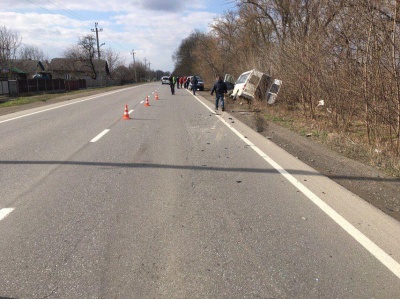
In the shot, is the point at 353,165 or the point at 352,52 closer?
the point at 353,165

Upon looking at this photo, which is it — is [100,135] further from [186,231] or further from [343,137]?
[186,231]

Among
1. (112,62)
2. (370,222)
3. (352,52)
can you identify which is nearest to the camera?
(370,222)

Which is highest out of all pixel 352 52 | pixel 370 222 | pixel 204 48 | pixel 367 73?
pixel 204 48

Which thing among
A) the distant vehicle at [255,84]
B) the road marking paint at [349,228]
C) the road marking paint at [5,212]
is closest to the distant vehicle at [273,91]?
the distant vehicle at [255,84]

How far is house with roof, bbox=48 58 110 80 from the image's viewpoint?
89806 mm

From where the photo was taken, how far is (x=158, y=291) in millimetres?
2951

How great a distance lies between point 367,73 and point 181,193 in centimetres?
630

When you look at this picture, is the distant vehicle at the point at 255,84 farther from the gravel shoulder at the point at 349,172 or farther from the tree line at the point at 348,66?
the gravel shoulder at the point at 349,172

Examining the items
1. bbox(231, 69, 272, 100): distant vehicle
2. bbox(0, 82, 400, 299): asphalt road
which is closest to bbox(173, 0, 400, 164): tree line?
bbox(231, 69, 272, 100): distant vehicle

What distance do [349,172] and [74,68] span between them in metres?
91.8

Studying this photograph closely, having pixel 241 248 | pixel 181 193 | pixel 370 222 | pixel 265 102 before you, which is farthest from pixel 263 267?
pixel 265 102

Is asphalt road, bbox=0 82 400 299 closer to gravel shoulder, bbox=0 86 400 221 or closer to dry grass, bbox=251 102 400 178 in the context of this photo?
gravel shoulder, bbox=0 86 400 221

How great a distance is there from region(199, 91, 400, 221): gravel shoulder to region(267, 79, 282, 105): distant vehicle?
8.26 metres

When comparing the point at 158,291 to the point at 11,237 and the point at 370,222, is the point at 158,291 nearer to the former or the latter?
the point at 11,237
